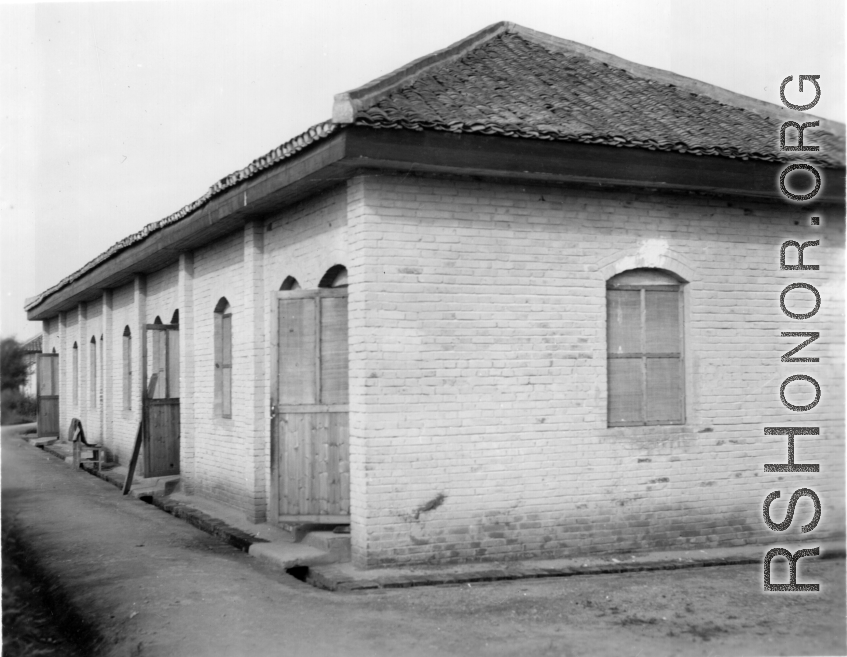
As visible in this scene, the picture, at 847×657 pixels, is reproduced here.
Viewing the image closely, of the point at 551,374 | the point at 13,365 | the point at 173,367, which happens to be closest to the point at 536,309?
the point at 551,374

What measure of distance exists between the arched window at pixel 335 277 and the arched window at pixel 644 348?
2.58 meters

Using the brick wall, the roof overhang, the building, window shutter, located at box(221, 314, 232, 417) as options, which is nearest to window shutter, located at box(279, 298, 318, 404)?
the brick wall

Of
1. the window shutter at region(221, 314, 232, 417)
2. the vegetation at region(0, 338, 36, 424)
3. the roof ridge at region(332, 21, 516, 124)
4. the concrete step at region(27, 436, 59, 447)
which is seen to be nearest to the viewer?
the roof ridge at region(332, 21, 516, 124)

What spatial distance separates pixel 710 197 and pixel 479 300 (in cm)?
267

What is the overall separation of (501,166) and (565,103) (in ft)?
4.59

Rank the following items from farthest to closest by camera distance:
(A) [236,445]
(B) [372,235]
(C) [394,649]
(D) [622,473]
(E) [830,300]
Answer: (A) [236,445], (E) [830,300], (D) [622,473], (B) [372,235], (C) [394,649]

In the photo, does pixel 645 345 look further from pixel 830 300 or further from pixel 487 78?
pixel 487 78

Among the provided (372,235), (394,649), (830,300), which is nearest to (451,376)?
(372,235)

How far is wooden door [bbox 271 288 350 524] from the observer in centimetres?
939

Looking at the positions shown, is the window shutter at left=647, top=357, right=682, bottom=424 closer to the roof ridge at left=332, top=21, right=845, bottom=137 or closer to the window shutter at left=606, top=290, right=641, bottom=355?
the window shutter at left=606, top=290, right=641, bottom=355

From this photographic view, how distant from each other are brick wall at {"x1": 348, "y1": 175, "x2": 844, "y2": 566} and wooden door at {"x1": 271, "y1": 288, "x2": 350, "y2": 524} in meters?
0.71

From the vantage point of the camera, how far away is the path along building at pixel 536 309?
336 inches

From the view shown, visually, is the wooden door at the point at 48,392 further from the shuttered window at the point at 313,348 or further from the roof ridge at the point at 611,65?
the roof ridge at the point at 611,65

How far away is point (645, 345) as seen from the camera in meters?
9.62
